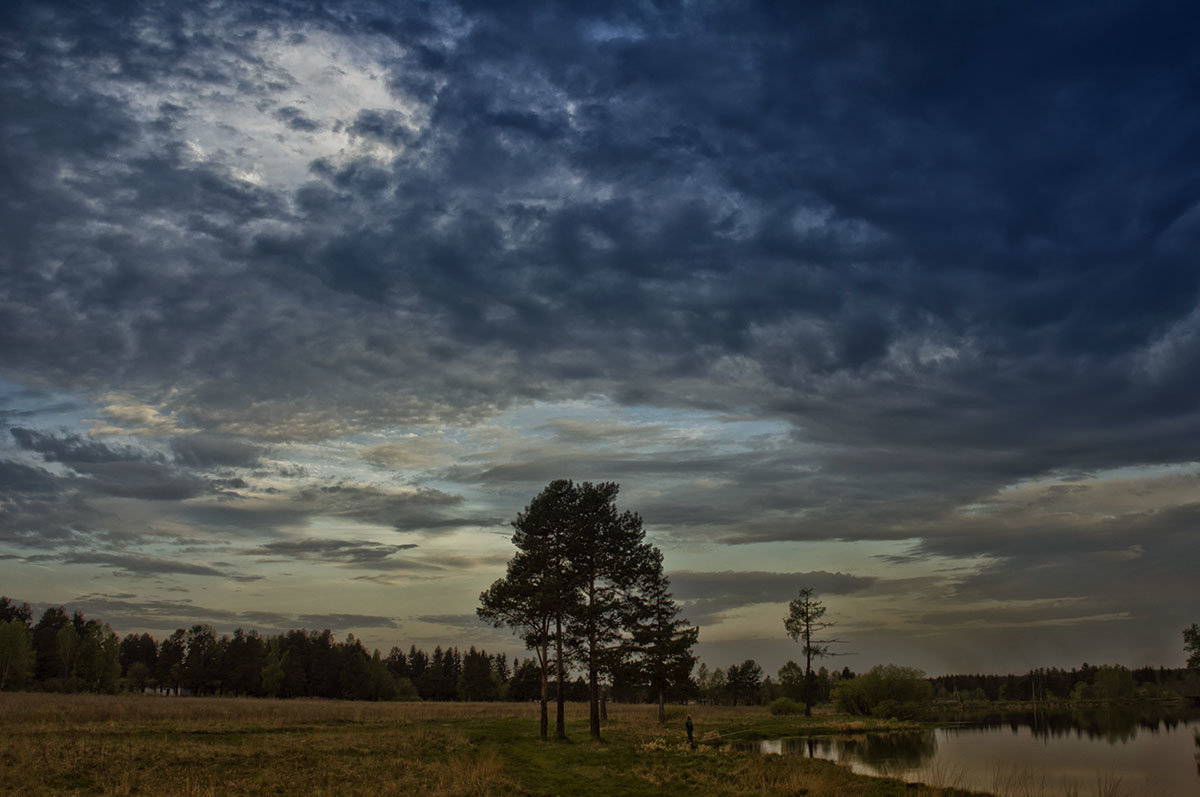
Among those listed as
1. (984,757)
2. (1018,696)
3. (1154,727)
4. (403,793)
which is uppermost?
(403,793)

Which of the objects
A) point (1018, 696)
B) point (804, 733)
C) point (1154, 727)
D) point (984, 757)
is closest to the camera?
point (984, 757)

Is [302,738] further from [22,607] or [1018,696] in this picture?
[1018,696]

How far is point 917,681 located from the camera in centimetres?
7675

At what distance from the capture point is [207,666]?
112375mm

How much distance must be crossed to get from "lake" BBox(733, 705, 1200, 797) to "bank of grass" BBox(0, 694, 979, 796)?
16.3 feet

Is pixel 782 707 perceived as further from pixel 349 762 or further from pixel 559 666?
pixel 349 762

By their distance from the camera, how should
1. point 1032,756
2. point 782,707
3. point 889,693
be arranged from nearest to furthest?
point 1032,756 → point 889,693 → point 782,707

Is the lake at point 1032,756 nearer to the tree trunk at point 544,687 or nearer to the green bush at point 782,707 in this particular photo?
the tree trunk at point 544,687

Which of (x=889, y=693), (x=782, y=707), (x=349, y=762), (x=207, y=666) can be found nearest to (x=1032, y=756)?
(x=349, y=762)

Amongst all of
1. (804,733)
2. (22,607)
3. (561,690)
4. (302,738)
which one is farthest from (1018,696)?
(22,607)

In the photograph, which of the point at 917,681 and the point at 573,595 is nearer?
the point at 573,595

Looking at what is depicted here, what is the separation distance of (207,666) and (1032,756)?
117m

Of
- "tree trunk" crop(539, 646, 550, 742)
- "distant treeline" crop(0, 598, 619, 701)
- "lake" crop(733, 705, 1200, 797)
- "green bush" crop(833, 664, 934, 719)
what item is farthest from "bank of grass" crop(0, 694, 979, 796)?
"distant treeline" crop(0, 598, 619, 701)

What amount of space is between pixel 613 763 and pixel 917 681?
61348 mm
